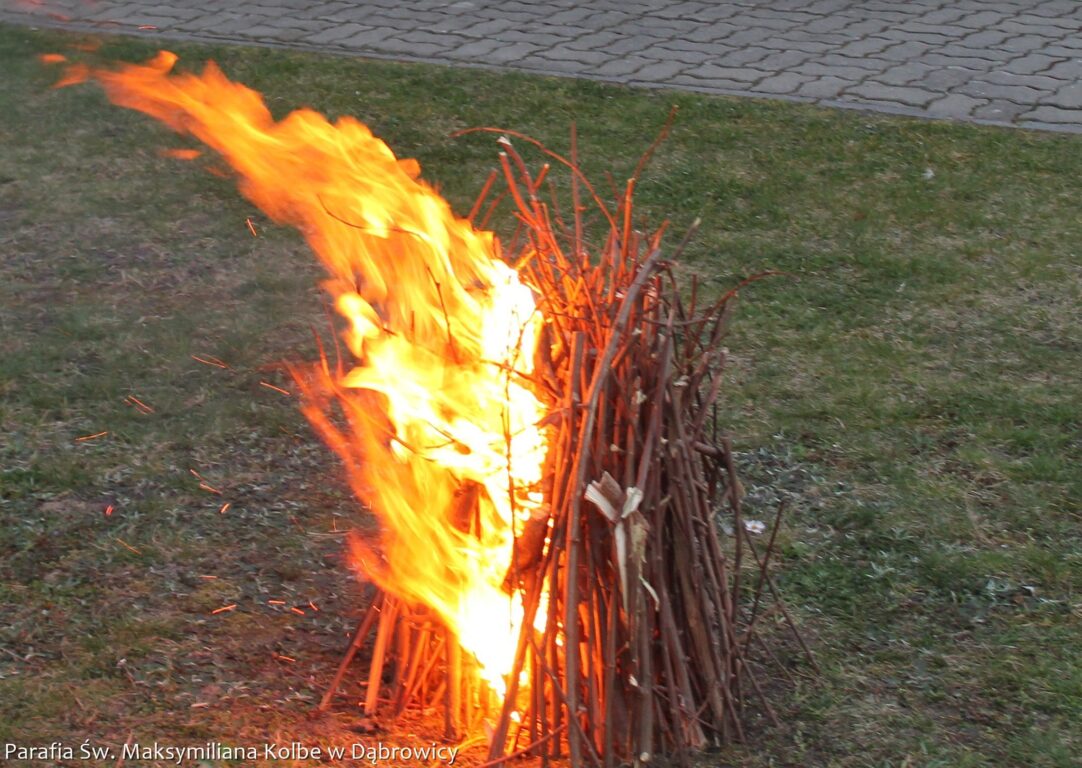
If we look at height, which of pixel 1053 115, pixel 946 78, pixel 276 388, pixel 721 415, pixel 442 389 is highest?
pixel 442 389

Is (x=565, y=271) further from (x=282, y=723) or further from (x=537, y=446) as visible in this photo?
(x=282, y=723)

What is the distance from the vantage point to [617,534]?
2.62m

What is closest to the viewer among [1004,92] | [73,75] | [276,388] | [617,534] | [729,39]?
[617,534]

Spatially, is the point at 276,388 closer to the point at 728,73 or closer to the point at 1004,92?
the point at 728,73

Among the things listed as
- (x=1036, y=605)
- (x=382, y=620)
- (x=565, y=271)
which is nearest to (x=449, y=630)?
(x=382, y=620)

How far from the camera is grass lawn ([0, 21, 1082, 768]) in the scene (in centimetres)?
331

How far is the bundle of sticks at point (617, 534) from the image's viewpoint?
267cm

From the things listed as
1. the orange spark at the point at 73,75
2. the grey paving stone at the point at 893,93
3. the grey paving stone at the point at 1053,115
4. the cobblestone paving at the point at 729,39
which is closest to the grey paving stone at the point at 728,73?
the cobblestone paving at the point at 729,39

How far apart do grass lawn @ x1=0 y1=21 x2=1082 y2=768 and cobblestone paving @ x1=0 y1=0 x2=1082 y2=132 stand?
0.45 meters

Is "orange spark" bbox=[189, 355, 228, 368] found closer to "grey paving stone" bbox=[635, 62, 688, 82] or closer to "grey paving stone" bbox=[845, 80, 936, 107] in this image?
"grey paving stone" bbox=[635, 62, 688, 82]

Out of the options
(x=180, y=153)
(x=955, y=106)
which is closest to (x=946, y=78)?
(x=955, y=106)

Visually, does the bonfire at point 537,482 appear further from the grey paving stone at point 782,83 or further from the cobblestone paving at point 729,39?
the cobblestone paving at point 729,39

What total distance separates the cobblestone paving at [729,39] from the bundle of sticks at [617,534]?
5299mm

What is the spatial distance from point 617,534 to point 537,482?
0.28m
